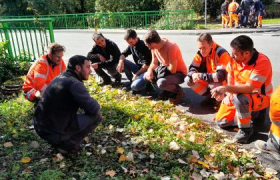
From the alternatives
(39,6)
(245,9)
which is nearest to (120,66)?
(245,9)

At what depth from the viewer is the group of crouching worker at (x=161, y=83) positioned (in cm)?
289

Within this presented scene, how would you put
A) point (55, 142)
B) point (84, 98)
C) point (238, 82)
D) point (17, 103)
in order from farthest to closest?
1. point (17, 103)
2. point (238, 82)
3. point (55, 142)
4. point (84, 98)

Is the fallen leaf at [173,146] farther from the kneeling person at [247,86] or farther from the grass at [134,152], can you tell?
the kneeling person at [247,86]

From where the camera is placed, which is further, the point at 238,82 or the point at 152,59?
the point at 152,59

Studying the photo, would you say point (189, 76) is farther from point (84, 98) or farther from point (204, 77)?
point (84, 98)

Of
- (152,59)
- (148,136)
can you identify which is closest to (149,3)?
(152,59)

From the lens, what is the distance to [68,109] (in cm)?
293

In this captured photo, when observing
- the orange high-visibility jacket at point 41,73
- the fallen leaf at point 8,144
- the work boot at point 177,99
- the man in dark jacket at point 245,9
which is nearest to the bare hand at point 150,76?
the work boot at point 177,99

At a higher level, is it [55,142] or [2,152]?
[55,142]

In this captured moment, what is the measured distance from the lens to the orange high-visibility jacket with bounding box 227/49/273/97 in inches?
126

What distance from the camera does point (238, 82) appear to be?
3.51m

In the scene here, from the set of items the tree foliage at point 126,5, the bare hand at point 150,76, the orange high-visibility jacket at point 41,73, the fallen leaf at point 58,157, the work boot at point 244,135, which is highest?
the tree foliage at point 126,5

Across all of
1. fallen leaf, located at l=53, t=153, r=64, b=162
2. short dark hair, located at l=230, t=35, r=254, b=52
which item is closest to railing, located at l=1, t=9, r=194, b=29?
short dark hair, located at l=230, t=35, r=254, b=52

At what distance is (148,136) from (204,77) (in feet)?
4.50
